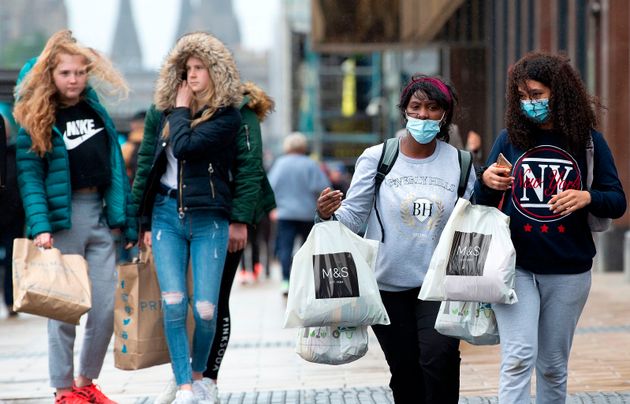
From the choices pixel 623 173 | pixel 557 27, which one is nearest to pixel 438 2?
pixel 557 27

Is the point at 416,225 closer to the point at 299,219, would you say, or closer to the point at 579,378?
the point at 579,378

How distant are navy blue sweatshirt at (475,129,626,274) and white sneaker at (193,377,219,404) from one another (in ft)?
6.58

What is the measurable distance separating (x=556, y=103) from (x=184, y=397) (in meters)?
2.34

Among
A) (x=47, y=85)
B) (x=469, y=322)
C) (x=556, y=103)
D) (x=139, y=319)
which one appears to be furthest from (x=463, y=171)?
(x=47, y=85)

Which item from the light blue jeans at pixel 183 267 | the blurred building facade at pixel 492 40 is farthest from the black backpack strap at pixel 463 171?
the blurred building facade at pixel 492 40

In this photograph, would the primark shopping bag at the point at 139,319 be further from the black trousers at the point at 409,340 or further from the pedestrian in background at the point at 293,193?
the pedestrian in background at the point at 293,193

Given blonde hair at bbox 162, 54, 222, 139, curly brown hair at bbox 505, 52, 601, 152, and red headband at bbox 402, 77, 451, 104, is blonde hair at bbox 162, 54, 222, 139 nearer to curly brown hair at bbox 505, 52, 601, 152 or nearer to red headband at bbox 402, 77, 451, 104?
red headband at bbox 402, 77, 451, 104

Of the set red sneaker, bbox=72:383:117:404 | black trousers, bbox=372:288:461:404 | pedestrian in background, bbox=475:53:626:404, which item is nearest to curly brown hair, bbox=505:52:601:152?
pedestrian in background, bbox=475:53:626:404

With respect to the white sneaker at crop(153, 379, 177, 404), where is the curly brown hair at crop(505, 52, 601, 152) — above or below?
above

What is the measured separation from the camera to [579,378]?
7.64 meters

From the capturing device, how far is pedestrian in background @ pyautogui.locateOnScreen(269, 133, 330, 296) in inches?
583

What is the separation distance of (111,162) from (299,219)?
27.0ft

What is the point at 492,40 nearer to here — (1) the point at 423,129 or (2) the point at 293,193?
(2) the point at 293,193

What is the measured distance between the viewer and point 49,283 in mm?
6281
